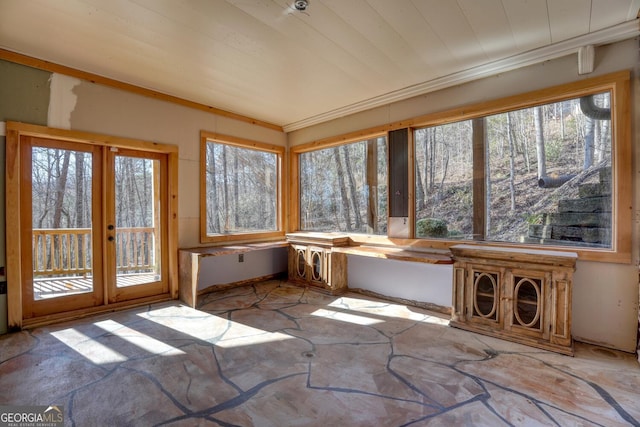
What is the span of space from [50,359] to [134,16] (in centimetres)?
286

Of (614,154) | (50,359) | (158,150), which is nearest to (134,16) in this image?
(158,150)

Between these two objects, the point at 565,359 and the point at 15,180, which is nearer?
the point at 565,359

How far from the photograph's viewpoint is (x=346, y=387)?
6.87 feet

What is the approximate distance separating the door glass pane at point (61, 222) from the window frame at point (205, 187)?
131 centimetres

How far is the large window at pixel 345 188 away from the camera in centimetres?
438

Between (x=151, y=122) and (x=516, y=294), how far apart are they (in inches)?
181

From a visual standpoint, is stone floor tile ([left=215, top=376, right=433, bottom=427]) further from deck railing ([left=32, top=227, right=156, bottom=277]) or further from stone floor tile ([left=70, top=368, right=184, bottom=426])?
deck railing ([left=32, top=227, right=156, bottom=277])

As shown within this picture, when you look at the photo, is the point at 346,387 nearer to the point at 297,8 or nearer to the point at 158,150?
the point at 297,8

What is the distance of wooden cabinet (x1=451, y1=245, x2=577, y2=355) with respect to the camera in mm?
2574

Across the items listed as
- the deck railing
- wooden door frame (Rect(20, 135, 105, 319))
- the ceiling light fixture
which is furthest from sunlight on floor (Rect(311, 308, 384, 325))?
the ceiling light fixture

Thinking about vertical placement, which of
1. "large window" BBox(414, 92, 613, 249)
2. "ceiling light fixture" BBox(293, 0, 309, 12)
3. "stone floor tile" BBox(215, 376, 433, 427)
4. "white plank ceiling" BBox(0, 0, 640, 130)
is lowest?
"stone floor tile" BBox(215, 376, 433, 427)

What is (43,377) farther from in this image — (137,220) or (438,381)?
(438,381)

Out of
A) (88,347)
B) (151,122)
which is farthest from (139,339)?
(151,122)

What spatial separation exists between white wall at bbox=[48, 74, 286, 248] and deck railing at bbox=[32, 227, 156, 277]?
0.45m
